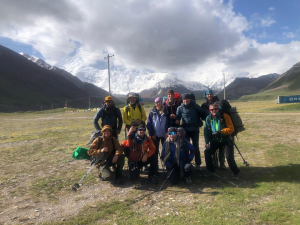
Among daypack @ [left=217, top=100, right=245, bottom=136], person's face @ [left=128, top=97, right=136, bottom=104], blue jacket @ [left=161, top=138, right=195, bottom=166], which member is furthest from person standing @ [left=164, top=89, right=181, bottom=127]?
daypack @ [left=217, top=100, right=245, bottom=136]

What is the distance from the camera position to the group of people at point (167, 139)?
6.80m

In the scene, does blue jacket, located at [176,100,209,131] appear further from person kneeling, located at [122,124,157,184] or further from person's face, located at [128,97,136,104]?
person's face, located at [128,97,136,104]

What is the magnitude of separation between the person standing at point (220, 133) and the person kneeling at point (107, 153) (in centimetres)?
306

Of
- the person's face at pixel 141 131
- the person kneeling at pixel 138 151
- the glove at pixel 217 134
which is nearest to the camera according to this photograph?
the glove at pixel 217 134

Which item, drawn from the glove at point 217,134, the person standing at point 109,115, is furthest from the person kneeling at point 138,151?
the glove at point 217,134

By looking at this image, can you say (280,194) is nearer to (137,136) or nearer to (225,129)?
(225,129)

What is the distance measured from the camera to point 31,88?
166500mm

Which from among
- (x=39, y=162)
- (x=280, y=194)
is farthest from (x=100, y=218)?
(x=39, y=162)

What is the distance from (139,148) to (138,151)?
0.36 ft

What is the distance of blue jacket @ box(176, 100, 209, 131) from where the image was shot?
7223 millimetres

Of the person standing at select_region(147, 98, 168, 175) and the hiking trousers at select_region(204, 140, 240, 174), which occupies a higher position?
the person standing at select_region(147, 98, 168, 175)

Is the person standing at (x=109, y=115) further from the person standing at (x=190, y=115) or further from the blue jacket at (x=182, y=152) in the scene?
the person standing at (x=190, y=115)

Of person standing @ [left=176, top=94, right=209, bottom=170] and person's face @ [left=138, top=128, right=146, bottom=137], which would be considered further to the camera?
person standing @ [left=176, top=94, right=209, bottom=170]

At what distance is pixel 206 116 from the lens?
7332 millimetres
